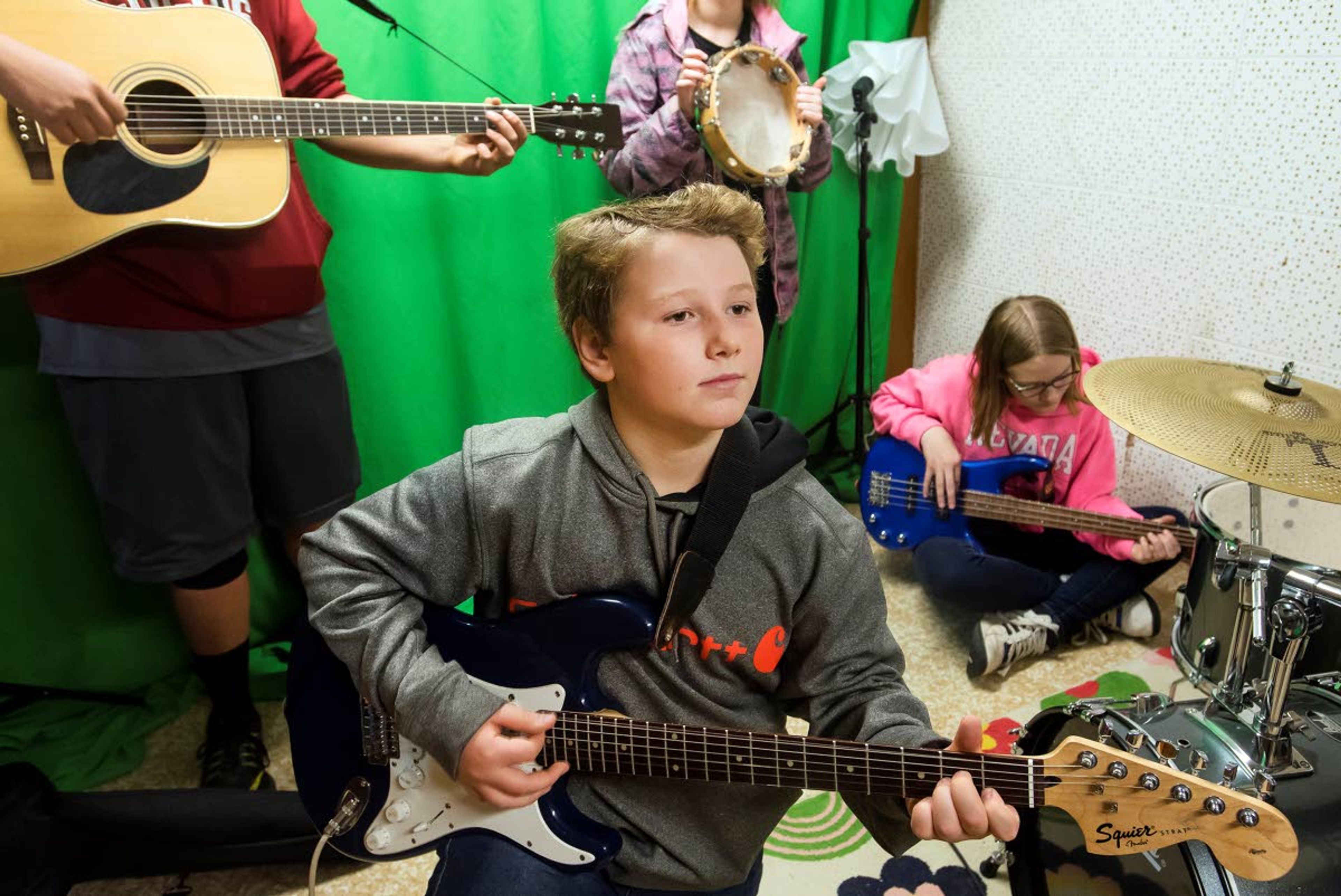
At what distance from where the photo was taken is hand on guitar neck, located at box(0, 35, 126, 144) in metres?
1.12

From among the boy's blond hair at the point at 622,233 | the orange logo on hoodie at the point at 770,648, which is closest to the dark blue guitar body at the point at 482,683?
the orange logo on hoodie at the point at 770,648

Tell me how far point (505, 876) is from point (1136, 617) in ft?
5.50

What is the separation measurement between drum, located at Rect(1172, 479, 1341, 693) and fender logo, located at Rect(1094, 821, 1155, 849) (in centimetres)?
59

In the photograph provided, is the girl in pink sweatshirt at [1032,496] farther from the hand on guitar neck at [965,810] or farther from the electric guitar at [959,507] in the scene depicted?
the hand on guitar neck at [965,810]

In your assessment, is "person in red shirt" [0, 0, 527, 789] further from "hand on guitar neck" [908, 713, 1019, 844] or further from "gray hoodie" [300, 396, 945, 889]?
"hand on guitar neck" [908, 713, 1019, 844]

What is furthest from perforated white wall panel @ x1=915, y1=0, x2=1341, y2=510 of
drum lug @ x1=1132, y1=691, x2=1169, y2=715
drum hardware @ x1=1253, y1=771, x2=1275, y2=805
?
drum hardware @ x1=1253, y1=771, x2=1275, y2=805

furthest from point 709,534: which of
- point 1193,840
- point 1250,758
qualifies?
point 1250,758

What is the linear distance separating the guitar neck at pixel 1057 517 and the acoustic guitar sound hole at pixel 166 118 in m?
1.71

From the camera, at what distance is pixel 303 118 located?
1.37 m

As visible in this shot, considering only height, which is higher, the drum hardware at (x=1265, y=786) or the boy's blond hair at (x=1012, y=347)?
the boy's blond hair at (x=1012, y=347)

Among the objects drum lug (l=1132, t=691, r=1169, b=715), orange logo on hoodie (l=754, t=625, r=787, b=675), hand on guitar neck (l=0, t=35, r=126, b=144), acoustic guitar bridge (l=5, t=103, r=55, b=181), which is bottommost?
drum lug (l=1132, t=691, r=1169, b=715)

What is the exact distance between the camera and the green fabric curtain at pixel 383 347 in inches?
65.6

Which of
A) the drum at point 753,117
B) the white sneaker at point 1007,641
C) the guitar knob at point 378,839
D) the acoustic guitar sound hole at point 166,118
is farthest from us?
the white sneaker at point 1007,641

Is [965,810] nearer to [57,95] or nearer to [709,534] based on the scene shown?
[709,534]
